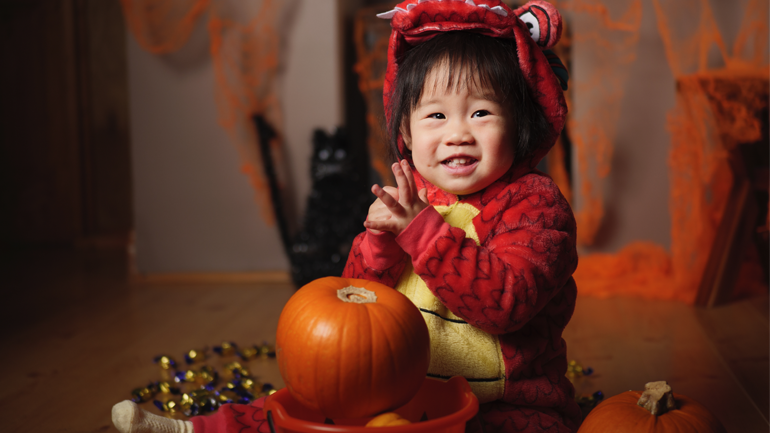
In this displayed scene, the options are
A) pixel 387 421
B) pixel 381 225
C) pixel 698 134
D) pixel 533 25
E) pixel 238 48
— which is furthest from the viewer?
pixel 238 48

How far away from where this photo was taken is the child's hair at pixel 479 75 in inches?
35.8

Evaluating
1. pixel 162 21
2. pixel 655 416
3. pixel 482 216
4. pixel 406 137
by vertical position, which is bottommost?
pixel 655 416

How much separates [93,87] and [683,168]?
9.55ft

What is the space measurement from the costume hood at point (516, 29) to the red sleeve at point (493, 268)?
0.15m

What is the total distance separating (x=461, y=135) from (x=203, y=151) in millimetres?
1718

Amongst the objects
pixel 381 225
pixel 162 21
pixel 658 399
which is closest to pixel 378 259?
pixel 381 225

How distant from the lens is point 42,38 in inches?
124

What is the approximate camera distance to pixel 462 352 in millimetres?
923

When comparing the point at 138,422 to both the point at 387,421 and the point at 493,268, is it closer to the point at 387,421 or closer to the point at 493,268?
the point at 387,421

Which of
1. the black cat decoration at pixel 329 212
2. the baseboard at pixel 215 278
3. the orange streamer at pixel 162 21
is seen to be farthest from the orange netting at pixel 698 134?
the orange streamer at pixel 162 21

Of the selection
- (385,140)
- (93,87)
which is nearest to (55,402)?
(385,140)

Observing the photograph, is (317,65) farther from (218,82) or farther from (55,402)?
(55,402)

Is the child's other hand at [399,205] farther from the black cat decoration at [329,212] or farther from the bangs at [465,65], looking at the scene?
the black cat decoration at [329,212]

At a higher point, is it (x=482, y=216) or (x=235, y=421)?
(x=482, y=216)
